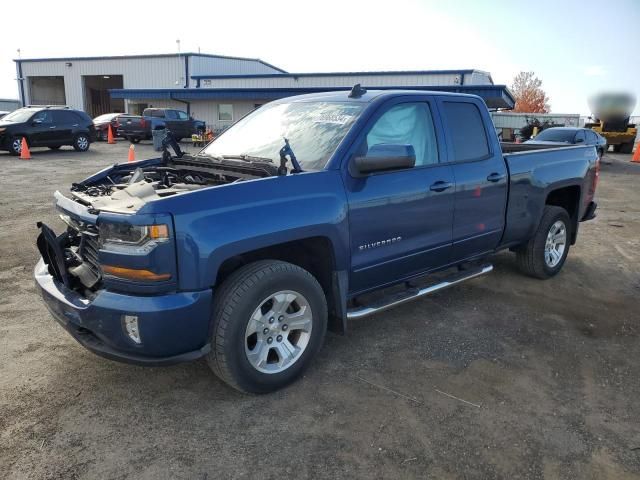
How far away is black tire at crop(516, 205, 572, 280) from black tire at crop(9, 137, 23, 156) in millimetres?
18114

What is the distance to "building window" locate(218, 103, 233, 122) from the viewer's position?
35.0 m

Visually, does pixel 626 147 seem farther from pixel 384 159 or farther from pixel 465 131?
Result: pixel 384 159

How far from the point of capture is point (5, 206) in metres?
9.34

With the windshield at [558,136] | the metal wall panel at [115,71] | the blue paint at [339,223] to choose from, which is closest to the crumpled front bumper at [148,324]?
the blue paint at [339,223]

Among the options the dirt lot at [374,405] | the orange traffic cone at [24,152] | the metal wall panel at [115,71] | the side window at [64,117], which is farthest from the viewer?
the metal wall panel at [115,71]

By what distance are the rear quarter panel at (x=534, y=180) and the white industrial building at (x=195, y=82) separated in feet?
66.4

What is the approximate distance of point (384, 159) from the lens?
3508 millimetres

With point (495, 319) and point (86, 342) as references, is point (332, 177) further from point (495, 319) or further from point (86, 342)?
point (495, 319)

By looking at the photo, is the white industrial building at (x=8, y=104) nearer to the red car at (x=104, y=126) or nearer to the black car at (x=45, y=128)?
the red car at (x=104, y=126)

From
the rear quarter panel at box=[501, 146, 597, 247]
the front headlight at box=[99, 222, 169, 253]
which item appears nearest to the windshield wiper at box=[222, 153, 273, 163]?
the front headlight at box=[99, 222, 169, 253]

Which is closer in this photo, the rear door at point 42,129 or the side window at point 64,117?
the rear door at point 42,129

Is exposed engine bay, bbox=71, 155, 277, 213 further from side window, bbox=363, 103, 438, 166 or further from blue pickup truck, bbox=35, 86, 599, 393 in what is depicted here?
side window, bbox=363, 103, 438, 166

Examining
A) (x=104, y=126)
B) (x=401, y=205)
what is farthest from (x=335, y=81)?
(x=401, y=205)

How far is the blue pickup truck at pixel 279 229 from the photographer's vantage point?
9.49 feet
